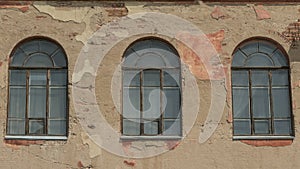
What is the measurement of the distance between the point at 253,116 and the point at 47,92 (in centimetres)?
390

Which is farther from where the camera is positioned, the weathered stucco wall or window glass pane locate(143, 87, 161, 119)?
window glass pane locate(143, 87, 161, 119)

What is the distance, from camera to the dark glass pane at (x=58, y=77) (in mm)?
12193

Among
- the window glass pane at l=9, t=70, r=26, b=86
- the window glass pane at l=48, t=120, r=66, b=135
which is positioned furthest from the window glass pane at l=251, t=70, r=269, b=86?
the window glass pane at l=9, t=70, r=26, b=86

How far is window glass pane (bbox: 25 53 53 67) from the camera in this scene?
1227 cm

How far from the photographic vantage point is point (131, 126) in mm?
12023

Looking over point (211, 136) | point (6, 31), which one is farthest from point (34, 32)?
point (211, 136)

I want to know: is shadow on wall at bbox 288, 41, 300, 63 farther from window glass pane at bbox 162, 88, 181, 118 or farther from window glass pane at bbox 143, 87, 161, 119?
window glass pane at bbox 143, 87, 161, 119

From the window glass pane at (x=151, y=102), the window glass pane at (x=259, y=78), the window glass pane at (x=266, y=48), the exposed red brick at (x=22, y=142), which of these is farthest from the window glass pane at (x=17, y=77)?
the window glass pane at (x=266, y=48)

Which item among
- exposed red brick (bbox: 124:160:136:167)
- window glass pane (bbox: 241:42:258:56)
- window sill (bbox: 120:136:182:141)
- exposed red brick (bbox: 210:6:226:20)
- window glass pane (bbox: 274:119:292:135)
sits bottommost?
exposed red brick (bbox: 124:160:136:167)

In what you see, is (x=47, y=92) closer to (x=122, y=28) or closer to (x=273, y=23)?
(x=122, y=28)

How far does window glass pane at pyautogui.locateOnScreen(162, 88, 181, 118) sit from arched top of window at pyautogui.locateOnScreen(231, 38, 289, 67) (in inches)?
51.1

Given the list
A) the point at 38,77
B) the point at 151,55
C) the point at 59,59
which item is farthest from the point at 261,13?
the point at 38,77

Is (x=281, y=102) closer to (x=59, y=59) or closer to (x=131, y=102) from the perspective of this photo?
(x=131, y=102)

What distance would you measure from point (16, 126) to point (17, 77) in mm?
936
